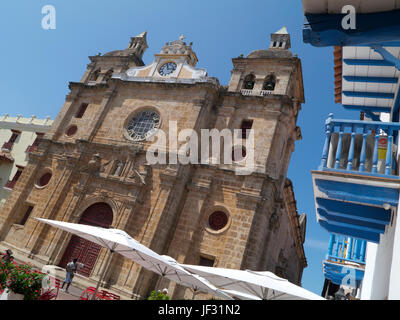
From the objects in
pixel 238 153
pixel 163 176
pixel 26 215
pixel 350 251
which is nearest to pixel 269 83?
pixel 238 153

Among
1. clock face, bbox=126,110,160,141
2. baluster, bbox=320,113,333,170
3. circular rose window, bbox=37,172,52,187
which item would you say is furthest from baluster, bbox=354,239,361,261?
circular rose window, bbox=37,172,52,187

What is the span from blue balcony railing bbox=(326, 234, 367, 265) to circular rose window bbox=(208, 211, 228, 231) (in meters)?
6.50

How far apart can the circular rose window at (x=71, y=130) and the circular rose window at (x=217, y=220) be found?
42.4 feet

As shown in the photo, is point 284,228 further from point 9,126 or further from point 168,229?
point 9,126

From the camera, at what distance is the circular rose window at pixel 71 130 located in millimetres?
21719

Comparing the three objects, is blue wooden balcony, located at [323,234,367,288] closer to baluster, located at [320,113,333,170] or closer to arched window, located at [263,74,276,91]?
baluster, located at [320,113,333,170]

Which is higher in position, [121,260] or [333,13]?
[333,13]

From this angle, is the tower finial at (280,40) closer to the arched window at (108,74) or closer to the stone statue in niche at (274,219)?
the stone statue in niche at (274,219)

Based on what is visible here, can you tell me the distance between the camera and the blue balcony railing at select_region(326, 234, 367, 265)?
9328 mm

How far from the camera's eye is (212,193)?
1655 cm

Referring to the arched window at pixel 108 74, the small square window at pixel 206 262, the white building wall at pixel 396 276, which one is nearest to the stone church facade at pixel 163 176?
the small square window at pixel 206 262

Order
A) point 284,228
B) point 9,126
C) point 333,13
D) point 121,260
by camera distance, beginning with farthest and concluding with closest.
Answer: point 9,126
point 284,228
point 121,260
point 333,13
